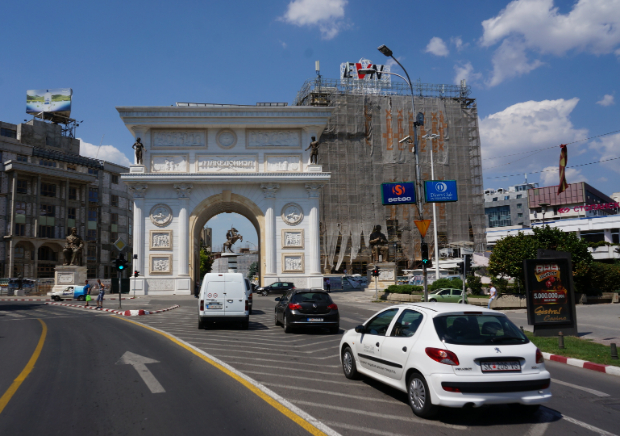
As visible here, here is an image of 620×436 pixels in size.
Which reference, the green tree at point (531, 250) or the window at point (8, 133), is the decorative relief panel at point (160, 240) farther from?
the window at point (8, 133)

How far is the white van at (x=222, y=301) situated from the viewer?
15898 millimetres

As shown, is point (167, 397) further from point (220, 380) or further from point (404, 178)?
point (404, 178)

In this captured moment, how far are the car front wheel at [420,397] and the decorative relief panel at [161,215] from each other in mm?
36513

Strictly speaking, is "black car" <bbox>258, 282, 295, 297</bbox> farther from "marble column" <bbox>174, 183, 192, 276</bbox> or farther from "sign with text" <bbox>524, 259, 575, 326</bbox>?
"sign with text" <bbox>524, 259, 575, 326</bbox>

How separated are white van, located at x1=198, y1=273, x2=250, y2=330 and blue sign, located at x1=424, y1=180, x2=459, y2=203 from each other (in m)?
11.3

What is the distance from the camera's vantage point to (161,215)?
40438 mm

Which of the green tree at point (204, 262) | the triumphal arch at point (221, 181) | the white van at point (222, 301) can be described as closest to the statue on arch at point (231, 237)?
the triumphal arch at point (221, 181)

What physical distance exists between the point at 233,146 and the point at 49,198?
37261 mm

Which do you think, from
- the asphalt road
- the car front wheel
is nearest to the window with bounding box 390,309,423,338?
the car front wheel

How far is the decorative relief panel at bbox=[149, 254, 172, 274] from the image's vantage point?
39.4 meters

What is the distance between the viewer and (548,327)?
13.7m

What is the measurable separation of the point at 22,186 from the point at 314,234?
43.3 metres

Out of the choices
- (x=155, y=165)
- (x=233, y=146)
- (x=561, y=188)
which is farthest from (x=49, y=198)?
(x=561, y=188)

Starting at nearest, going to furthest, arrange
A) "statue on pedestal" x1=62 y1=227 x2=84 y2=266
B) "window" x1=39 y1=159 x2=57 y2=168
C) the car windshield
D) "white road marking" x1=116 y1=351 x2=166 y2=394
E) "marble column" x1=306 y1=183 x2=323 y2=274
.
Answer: the car windshield → "white road marking" x1=116 y1=351 x2=166 y2=394 → "marble column" x1=306 y1=183 x2=323 y2=274 → "statue on pedestal" x1=62 y1=227 x2=84 y2=266 → "window" x1=39 y1=159 x2=57 y2=168
